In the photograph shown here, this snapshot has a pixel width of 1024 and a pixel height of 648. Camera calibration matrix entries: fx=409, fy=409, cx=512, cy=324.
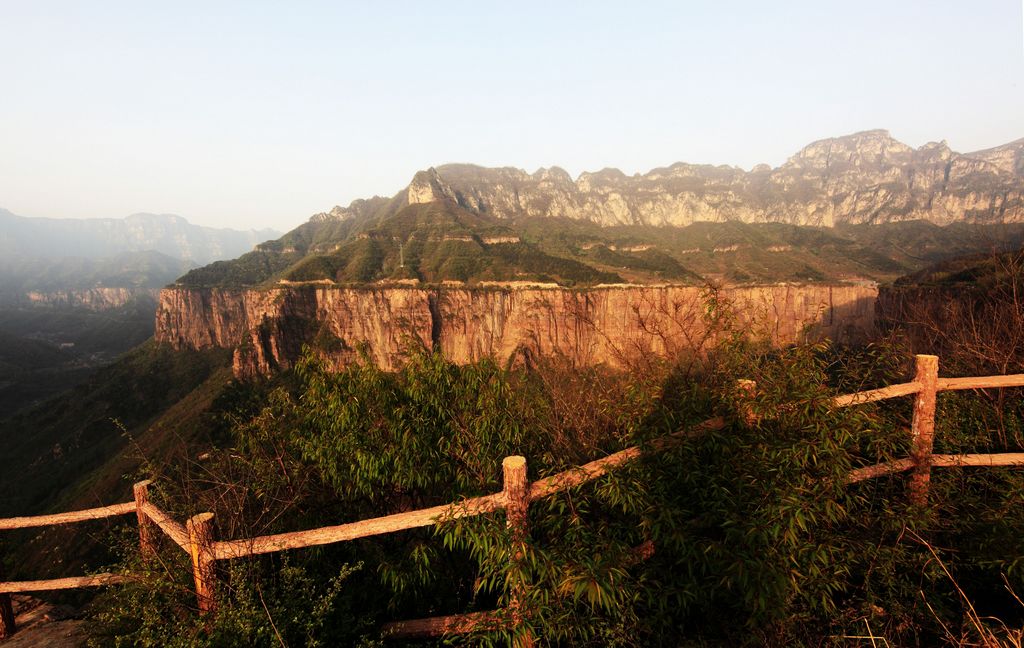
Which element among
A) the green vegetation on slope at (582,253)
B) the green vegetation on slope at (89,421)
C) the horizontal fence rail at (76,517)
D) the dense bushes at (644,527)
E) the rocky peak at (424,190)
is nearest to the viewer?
the dense bushes at (644,527)

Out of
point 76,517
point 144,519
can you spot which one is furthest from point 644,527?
point 76,517

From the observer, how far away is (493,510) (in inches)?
127

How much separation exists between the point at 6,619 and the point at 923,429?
10778 mm

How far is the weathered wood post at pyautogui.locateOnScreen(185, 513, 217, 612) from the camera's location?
3.26 meters

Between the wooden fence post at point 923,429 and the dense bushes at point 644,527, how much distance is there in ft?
0.45

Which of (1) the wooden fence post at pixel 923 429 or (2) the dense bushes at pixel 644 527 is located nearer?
(2) the dense bushes at pixel 644 527

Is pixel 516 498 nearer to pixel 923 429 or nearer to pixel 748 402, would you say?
pixel 748 402

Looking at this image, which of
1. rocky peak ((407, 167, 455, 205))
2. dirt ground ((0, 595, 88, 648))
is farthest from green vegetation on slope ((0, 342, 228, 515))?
rocky peak ((407, 167, 455, 205))

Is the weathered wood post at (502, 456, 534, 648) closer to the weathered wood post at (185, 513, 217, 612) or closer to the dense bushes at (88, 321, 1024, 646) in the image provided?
the dense bushes at (88, 321, 1024, 646)

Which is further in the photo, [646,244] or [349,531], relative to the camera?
[646,244]

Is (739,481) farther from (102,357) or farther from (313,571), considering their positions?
(102,357)

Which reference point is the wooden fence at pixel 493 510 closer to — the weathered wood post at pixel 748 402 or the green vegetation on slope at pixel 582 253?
the weathered wood post at pixel 748 402

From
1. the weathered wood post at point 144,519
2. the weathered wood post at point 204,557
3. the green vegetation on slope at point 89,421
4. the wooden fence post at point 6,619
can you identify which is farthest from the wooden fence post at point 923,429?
the green vegetation on slope at point 89,421

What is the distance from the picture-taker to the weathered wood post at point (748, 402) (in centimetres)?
360
